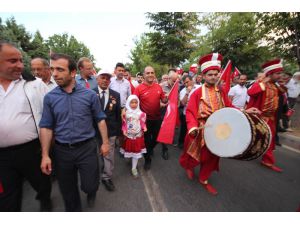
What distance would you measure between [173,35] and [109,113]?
18.2 m

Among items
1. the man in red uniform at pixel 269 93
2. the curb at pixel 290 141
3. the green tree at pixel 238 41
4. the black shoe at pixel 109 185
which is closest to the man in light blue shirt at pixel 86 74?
the black shoe at pixel 109 185

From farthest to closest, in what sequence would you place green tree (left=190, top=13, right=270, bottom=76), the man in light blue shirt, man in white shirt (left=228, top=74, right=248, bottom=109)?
1. green tree (left=190, top=13, right=270, bottom=76)
2. man in white shirt (left=228, top=74, right=248, bottom=109)
3. the man in light blue shirt

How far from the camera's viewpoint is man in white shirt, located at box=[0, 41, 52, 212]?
2.10 m

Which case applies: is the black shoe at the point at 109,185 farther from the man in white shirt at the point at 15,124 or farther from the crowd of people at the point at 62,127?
the man in white shirt at the point at 15,124

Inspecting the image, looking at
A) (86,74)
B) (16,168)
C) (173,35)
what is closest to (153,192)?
(16,168)

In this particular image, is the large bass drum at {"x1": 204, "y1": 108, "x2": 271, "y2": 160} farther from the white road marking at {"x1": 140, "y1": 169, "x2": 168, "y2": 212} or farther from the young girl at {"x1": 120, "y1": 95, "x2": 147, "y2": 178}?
the young girl at {"x1": 120, "y1": 95, "x2": 147, "y2": 178}

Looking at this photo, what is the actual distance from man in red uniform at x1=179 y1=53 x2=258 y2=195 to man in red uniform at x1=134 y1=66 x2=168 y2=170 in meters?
1.04

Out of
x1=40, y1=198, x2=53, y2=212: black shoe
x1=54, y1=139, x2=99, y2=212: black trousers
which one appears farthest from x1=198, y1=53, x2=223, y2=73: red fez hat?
x1=40, y1=198, x2=53, y2=212: black shoe

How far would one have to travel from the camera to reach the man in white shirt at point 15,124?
6.90 feet

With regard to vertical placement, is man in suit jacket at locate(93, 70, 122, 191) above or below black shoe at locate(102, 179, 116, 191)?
above

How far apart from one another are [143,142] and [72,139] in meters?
1.86

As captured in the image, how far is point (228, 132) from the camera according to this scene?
2.76m

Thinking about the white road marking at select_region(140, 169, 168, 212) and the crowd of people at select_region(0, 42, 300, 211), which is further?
the white road marking at select_region(140, 169, 168, 212)

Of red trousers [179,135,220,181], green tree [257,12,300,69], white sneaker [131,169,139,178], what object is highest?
green tree [257,12,300,69]
